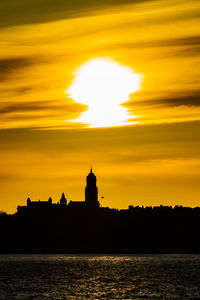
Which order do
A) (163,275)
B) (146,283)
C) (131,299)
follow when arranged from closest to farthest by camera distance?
(131,299) < (146,283) < (163,275)

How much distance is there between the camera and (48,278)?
188 meters

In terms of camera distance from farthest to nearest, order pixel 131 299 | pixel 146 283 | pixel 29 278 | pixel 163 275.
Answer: pixel 163 275 → pixel 29 278 → pixel 146 283 → pixel 131 299

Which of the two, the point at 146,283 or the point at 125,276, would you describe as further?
the point at 125,276

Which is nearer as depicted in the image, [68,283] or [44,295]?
[44,295]

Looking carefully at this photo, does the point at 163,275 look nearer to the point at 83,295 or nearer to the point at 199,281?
the point at 199,281

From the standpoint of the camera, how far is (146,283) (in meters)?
169

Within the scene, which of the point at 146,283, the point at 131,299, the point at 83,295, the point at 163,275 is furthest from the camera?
the point at 163,275

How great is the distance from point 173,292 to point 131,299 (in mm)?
14469

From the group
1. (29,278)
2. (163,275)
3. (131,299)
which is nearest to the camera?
(131,299)

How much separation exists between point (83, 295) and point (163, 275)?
55763 mm

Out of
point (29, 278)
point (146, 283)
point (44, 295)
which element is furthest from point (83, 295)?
point (29, 278)

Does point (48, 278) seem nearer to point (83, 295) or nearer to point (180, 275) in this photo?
point (180, 275)

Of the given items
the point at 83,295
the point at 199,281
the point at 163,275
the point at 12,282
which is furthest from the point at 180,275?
the point at 83,295

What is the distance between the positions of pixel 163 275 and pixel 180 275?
12.6ft
